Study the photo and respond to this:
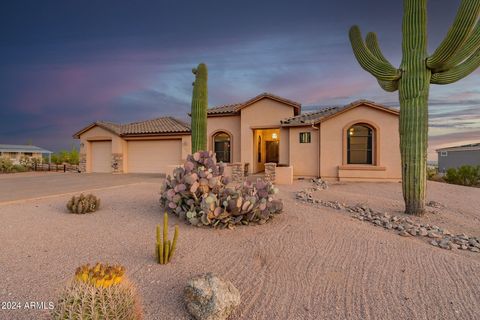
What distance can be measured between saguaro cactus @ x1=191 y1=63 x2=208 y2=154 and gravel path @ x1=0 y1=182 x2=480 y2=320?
6.07m

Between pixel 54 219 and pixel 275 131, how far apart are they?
14746 millimetres

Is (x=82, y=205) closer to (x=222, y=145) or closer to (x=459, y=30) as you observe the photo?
(x=459, y=30)

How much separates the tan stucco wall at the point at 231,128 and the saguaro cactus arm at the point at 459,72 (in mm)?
11251

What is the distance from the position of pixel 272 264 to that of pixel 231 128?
553 inches

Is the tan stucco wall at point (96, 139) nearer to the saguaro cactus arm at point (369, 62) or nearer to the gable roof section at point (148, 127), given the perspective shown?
the gable roof section at point (148, 127)

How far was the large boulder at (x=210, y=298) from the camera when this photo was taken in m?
2.59

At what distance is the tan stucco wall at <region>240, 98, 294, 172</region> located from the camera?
16.1 metres

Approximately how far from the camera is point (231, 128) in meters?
17.4

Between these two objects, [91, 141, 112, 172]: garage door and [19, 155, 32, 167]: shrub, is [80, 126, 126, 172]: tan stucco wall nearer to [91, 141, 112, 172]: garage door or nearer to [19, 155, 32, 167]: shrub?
[91, 141, 112, 172]: garage door

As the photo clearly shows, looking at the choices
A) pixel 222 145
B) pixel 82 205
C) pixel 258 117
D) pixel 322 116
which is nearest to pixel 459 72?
pixel 322 116

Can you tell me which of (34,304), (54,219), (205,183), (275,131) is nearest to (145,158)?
(275,131)

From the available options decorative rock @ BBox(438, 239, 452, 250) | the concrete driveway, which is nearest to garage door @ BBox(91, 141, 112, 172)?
the concrete driveway

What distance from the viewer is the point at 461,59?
686cm

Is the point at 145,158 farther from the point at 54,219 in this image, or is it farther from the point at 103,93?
the point at 54,219
